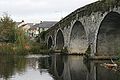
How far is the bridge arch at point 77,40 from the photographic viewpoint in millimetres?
59537

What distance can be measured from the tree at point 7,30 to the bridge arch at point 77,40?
44.2 ft

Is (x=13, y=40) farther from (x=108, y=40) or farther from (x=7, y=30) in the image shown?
(x=108, y=40)

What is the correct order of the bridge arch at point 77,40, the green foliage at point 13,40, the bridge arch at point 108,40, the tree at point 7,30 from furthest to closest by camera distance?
the tree at point 7,30 < the green foliage at point 13,40 < the bridge arch at point 77,40 < the bridge arch at point 108,40

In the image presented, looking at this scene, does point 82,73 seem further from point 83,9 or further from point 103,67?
point 83,9

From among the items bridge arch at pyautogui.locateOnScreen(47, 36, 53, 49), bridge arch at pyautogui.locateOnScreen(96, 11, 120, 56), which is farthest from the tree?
bridge arch at pyautogui.locateOnScreen(96, 11, 120, 56)

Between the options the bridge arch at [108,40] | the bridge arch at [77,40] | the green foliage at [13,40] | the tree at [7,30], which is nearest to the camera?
the bridge arch at [108,40]

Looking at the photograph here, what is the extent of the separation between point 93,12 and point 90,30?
8.98 feet

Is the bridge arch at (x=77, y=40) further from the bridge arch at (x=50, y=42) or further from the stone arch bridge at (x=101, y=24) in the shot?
the bridge arch at (x=50, y=42)

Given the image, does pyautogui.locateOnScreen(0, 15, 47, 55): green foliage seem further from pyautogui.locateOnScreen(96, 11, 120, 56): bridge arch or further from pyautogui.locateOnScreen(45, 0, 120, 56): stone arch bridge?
pyautogui.locateOnScreen(96, 11, 120, 56): bridge arch

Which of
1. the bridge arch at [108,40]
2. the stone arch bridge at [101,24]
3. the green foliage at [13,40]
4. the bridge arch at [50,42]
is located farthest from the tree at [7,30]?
the bridge arch at [108,40]

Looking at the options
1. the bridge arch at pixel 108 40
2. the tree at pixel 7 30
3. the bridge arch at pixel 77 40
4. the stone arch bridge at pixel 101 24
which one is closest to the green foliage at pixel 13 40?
the tree at pixel 7 30

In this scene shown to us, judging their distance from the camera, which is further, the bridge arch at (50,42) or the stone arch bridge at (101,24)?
the bridge arch at (50,42)

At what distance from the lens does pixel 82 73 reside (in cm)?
3347

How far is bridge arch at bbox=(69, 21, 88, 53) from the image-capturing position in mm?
59537
